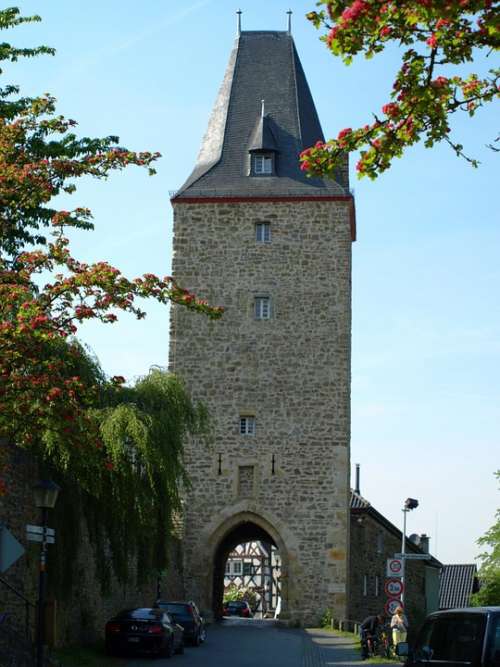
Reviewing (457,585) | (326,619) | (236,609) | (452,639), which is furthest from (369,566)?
(452,639)

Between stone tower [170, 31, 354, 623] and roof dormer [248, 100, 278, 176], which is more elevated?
roof dormer [248, 100, 278, 176]

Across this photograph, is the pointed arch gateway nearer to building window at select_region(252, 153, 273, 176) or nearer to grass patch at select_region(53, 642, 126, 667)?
building window at select_region(252, 153, 273, 176)

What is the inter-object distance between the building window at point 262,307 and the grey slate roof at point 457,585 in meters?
34.7

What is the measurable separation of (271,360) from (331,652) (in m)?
11.7

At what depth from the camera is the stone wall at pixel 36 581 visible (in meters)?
19.1

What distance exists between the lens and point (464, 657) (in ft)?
37.3

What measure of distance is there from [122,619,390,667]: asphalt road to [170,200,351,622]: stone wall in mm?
2560

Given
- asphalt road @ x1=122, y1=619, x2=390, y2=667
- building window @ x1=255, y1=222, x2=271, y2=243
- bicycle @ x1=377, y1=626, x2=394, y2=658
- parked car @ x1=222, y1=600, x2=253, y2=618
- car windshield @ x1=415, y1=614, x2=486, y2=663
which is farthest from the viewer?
parked car @ x1=222, y1=600, x2=253, y2=618

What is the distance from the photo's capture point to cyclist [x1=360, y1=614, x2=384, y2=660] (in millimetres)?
24703

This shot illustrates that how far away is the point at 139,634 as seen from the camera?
2273 centimetres

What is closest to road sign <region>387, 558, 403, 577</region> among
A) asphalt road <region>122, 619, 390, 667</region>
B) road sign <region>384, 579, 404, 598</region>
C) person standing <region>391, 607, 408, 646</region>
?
road sign <region>384, 579, 404, 598</region>

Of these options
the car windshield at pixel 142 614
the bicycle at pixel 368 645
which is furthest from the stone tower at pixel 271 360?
the car windshield at pixel 142 614

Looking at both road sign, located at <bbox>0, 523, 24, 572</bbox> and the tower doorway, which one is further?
the tower doorway

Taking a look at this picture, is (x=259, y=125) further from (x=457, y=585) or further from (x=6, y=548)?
(x=457, y=585)
